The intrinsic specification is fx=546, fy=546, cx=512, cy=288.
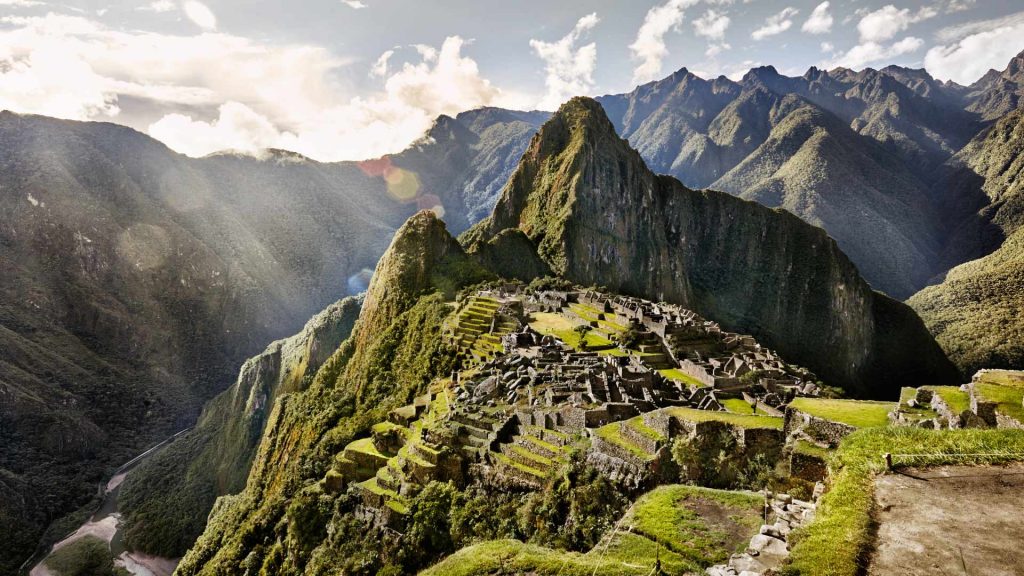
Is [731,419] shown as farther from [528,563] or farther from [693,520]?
[528,563]

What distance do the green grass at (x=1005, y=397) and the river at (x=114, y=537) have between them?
94094 mm

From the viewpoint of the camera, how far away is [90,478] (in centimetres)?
11838

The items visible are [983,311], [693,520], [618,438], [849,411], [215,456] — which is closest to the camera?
[693,520]

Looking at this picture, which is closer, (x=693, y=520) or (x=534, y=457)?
(x=693, y=520)

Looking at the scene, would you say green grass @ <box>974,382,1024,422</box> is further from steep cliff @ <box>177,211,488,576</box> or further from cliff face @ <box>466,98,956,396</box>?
cliff face @ <box>466,98,956,396</box>

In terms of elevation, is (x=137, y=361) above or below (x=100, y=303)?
below

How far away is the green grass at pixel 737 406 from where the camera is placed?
28547mm

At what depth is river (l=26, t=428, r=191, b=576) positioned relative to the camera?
8319 cm

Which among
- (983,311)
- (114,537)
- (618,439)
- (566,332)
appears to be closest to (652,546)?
(618,439)

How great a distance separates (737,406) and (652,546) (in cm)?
1932

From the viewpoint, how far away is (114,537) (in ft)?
308

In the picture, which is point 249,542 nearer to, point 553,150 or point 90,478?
point 90,478

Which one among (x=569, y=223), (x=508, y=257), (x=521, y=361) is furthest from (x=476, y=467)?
(x=569, y=223)

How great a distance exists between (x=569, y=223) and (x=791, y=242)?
9985 centimetres
